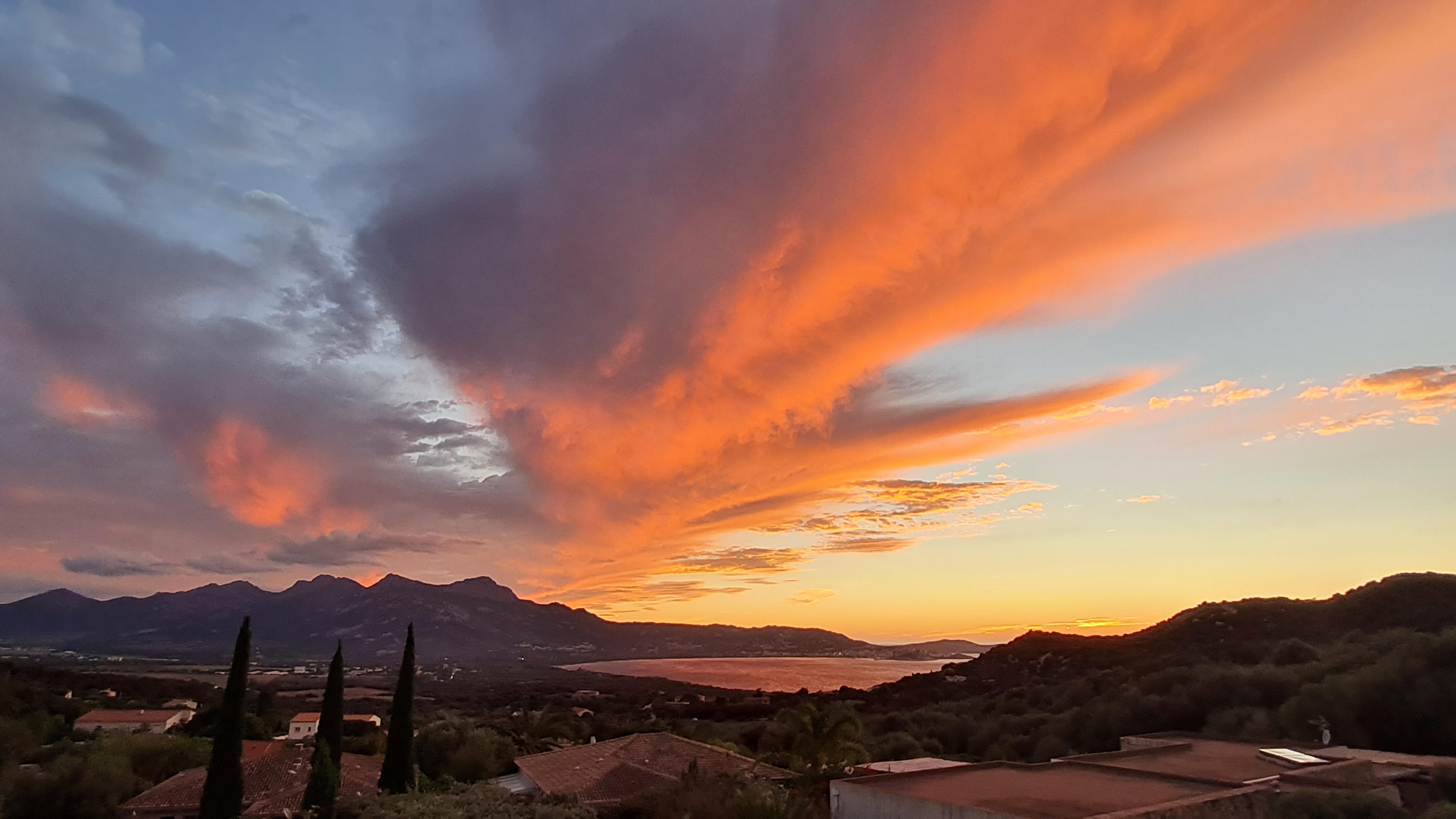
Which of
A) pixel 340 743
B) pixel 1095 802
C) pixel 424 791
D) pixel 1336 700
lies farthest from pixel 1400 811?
pixel 340 743

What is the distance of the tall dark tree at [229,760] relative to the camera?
74.1ft

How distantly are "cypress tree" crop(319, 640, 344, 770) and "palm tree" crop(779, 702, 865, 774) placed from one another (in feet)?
57.0

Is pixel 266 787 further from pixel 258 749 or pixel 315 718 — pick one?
pixel 315 718

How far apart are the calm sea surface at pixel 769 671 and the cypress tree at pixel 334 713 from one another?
6229 cm

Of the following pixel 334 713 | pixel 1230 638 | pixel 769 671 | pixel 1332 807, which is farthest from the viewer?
pixel 769 671

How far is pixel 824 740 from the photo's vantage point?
21406 mm

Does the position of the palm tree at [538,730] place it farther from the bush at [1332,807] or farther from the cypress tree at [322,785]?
the bush at [1332,807]

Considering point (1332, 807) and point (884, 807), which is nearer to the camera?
point (1332, 807)

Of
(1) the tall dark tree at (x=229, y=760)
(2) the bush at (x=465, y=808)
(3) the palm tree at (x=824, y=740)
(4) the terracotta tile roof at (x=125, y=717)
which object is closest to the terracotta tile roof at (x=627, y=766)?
(3) the palm tree at (x=824, y=740)

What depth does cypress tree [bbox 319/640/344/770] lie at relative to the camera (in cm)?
2933

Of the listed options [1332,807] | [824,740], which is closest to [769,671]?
[824,740]

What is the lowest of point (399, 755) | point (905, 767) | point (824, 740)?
point (399, 755)

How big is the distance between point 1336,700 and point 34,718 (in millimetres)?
58733

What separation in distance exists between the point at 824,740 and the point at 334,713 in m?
20.1
